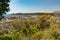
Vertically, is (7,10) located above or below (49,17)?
above

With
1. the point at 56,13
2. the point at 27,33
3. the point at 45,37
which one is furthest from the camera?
the point at 56,13

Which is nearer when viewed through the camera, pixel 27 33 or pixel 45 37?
pixel 45 37

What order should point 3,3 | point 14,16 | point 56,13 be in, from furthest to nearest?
point 14,16, point 56,13, point 3,3

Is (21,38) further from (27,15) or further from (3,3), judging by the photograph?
(27,15)

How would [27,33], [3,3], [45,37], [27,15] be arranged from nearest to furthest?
[3,3] < [45,37] < [27,33] < [27,15]

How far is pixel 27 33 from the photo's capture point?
96.3 feet

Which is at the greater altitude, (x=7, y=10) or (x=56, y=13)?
(x=7, y=10)

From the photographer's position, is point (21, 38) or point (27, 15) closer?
point (21, 38)

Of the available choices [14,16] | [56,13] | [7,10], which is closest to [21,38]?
[7,10]

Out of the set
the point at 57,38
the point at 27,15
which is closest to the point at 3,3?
the point at 57,38

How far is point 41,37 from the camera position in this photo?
1028 inches

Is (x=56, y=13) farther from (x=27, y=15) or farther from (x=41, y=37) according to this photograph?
(x=41, y=37)

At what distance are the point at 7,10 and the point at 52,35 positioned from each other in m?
9.71

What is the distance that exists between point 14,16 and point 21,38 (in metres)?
22.1
